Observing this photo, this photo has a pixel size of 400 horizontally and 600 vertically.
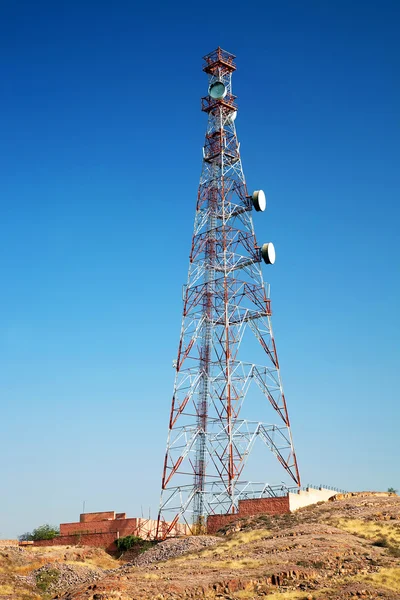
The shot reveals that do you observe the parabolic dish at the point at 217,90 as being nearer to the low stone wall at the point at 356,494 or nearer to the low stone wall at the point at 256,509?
the low stone wall at the point at 256,509

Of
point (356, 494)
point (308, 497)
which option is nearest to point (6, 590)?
point (308, 497)

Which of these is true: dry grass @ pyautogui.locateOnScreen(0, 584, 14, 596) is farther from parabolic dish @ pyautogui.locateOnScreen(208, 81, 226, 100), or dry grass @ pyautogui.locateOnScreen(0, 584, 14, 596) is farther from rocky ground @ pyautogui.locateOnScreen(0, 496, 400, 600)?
parabolic dish @ pyautogui.locateOnScreen(208, 81, 226, 100)

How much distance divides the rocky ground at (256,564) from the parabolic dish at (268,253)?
1795cm

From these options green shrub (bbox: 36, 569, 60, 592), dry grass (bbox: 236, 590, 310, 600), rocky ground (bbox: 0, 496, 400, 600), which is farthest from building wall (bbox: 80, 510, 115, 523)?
dry grass (bbox: 236, 590, 310, 600)

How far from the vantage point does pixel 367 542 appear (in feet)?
118

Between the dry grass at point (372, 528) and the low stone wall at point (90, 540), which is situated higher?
the low stone wall at point (90, 540)

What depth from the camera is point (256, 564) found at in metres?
32.2

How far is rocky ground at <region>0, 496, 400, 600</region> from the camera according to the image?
28453 millimetres

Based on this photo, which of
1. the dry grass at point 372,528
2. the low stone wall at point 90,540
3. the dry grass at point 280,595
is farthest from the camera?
the low stone wall at point 90,540

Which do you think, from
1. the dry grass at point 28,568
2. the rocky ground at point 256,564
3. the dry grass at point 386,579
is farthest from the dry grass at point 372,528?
the dry grass at point 28,568

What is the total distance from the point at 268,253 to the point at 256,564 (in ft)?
85.4

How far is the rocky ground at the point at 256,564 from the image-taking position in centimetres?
2845

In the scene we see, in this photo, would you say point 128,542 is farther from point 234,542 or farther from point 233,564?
point 233,564

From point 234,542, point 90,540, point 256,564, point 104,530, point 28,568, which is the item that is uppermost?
point 104,530
